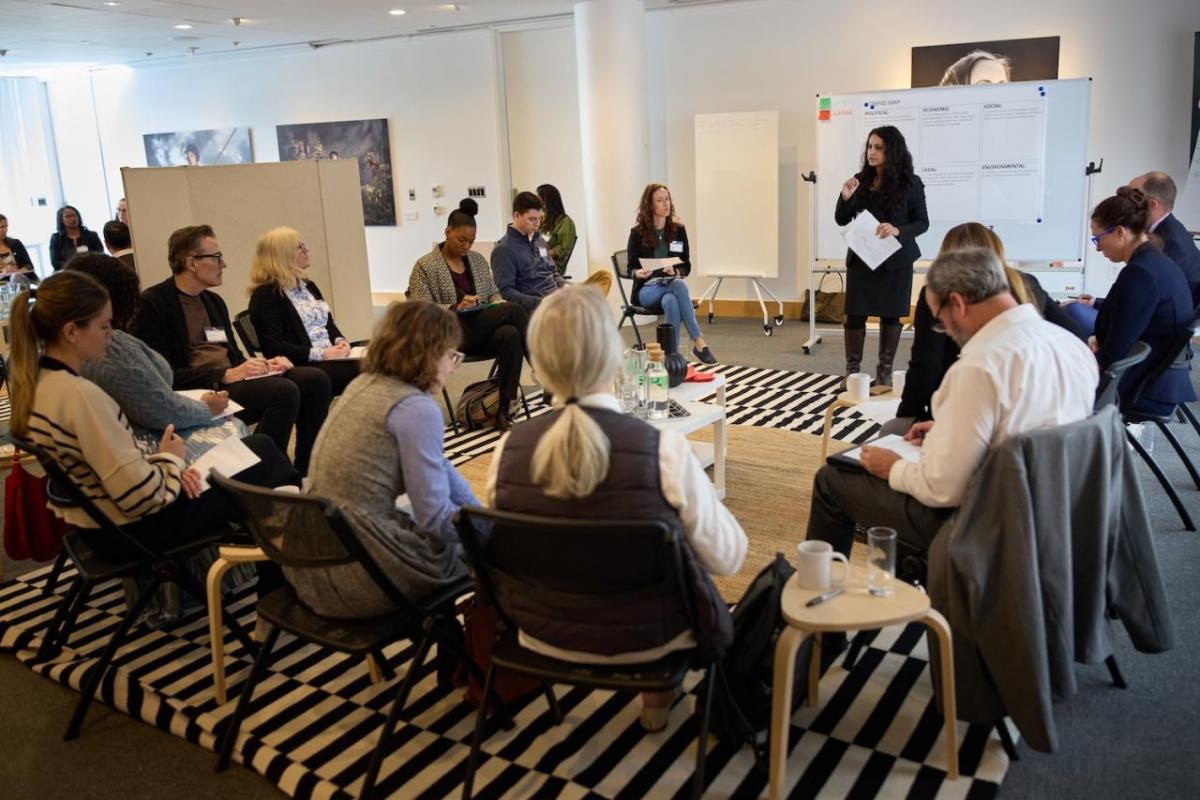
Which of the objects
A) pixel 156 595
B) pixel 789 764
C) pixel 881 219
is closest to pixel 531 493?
pixel 789 764

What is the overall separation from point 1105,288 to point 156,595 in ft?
23.8

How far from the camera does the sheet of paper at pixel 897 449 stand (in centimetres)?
271

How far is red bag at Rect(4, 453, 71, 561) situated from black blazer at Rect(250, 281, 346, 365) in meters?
1.57

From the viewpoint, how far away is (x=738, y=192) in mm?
8508

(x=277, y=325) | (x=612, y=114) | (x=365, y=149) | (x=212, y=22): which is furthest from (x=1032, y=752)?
(x=365, y=149)

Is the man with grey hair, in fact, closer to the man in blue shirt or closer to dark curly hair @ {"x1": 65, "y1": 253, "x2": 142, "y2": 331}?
the man in blue shirt

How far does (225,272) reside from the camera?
6.14 metres

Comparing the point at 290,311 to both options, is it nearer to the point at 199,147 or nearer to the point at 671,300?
the point at 671,300

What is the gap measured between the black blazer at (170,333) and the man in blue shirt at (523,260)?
7.05 feet

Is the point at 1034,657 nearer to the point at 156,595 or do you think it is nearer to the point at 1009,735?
the point at 1009,735

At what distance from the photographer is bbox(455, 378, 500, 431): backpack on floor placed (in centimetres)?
543

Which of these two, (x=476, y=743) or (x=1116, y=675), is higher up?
(x=476, y=743)

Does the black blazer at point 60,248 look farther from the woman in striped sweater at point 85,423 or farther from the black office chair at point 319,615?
the black office chair at point 319,615

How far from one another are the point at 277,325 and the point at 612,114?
462 cm
